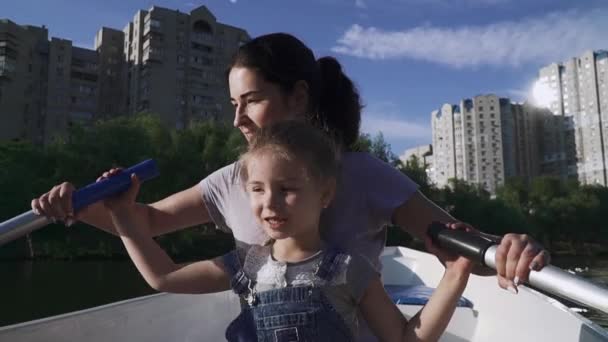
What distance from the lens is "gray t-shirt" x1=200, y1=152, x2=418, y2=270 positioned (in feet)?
2.98

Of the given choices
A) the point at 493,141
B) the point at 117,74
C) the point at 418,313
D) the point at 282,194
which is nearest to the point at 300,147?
the point at 282,194

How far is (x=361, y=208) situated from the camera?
923mm

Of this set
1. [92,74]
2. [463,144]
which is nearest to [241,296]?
[92,74]

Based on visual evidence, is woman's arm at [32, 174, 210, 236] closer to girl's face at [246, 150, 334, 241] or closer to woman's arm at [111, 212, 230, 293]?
woman's arm at [111, 212, 230, 293]

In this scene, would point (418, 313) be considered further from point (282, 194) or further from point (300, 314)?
point (282, 194)

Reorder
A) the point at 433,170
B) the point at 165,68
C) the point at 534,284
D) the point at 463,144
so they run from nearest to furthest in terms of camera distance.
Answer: the point at 534,284, the point at 165,68, the point at 463,144, the point at 433,170

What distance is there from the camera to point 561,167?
4056 cm

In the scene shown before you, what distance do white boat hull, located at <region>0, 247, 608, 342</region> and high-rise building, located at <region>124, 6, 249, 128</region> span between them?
24.6 metres

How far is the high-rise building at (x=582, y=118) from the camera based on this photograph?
127ft

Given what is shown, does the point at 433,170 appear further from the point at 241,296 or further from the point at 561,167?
the point at 241,296

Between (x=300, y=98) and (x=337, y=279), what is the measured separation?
393 millimetres

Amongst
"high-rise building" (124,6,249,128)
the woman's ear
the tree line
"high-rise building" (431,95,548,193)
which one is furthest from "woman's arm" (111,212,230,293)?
"high-rise building" (431,95,548,193)

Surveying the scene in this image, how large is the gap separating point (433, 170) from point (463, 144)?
518 cm

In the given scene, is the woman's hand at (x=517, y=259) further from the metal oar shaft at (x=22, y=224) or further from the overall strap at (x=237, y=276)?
the metal oar shaft at (x=22, y=224)
